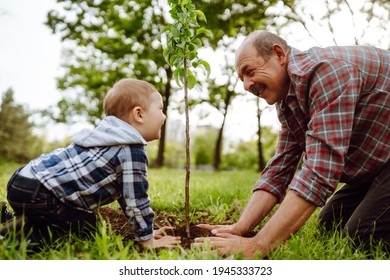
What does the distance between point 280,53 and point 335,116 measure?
61 centimetres

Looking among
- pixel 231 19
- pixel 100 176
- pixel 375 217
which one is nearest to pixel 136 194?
pixel 100 176

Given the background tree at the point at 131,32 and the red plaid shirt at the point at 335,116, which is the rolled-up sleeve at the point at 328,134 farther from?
the background tree at the point at 131,32

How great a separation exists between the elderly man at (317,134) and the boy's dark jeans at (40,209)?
853 millimetres

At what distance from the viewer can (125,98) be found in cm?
250

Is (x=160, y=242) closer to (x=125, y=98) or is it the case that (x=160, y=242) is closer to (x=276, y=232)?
(x=276, y=232)

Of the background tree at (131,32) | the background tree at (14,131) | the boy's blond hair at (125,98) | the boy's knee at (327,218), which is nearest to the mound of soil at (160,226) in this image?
the boy's blond hair at (125,98)

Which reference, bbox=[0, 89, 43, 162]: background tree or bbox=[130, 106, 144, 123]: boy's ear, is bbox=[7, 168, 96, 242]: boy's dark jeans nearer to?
bbox=[130, 106, 144, 123]: boy's ear

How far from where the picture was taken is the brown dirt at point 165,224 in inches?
102

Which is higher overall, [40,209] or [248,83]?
[248,83]

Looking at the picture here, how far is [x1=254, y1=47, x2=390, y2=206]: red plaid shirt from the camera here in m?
2.17

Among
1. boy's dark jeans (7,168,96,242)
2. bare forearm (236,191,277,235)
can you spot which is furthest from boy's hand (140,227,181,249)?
bare forearm (236,191,277,235)

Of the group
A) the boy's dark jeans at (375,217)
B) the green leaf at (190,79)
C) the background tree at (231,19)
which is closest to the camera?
the boy's dark jeans at (375,217)
